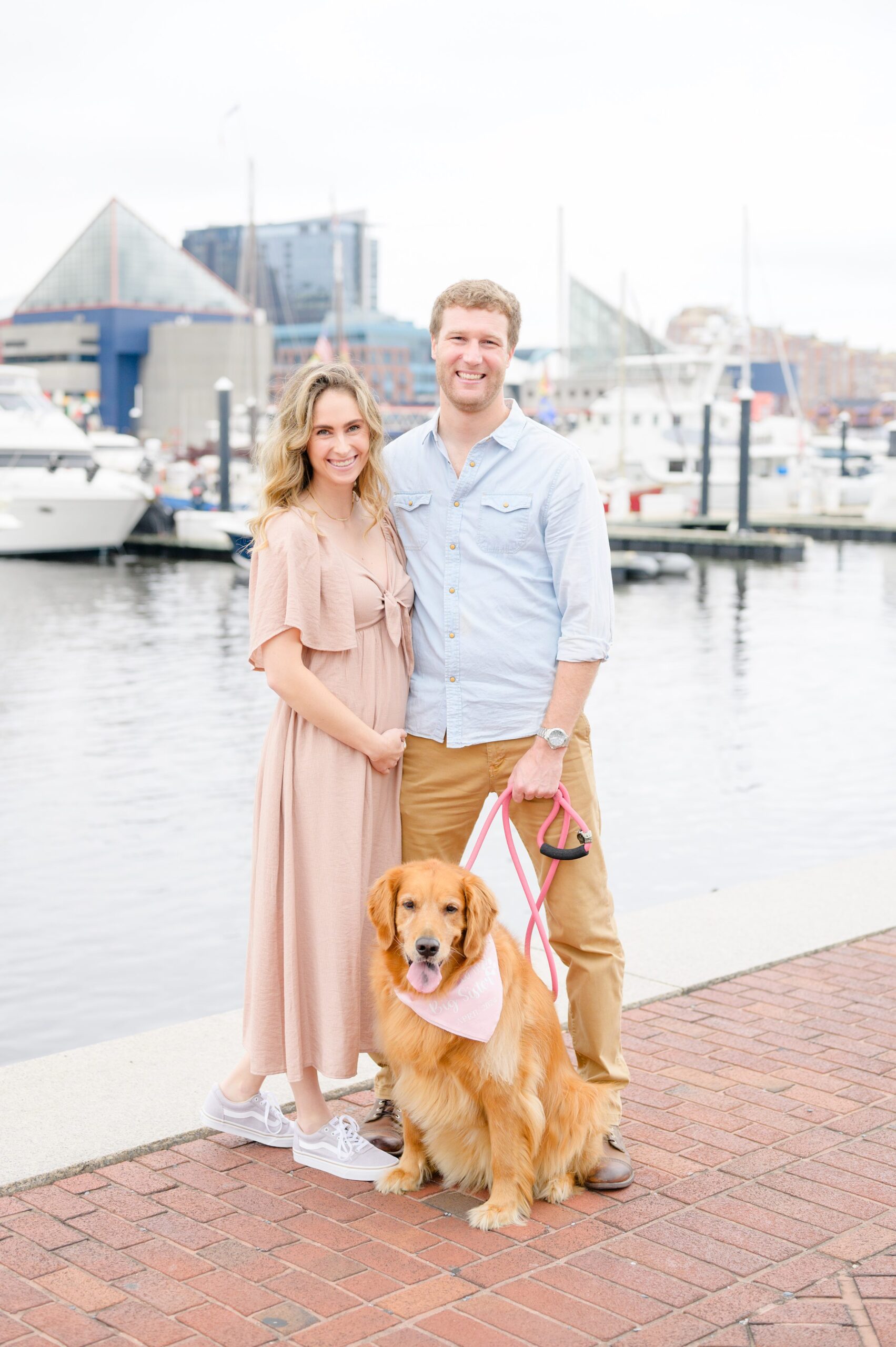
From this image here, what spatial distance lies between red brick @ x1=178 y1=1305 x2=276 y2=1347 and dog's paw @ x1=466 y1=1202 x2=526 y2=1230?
22.7 inches

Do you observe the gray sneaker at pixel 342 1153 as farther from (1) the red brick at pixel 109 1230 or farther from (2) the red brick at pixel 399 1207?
(1) the red brick at pixel 109 1230

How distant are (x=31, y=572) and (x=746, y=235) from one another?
2713cm

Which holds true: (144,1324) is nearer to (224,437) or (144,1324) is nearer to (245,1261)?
(245,1261)

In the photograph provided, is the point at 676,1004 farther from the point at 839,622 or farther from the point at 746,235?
the point at 746,235

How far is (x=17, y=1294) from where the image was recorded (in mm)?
2695

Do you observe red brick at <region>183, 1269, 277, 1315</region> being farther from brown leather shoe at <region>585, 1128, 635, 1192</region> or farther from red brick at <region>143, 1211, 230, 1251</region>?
brown leather shoe at <region>585, 1128, 635, 1192</region>

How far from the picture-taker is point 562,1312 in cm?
265

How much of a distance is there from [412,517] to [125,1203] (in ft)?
5.48

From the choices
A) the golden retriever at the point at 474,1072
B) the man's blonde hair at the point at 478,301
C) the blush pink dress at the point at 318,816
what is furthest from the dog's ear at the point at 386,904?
the man's blonde hair at the point at 478,301

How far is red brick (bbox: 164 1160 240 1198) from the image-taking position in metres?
3.20

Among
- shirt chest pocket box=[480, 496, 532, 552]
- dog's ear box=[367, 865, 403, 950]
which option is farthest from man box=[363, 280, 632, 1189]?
dog's ear box=[367, 865, 403, 950]

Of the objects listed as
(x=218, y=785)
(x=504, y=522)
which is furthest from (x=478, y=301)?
(x=218, y=785)

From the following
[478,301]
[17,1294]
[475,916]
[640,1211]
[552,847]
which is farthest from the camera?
[552,847]

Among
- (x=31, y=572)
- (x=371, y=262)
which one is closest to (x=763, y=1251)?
(x=31, y=572)
